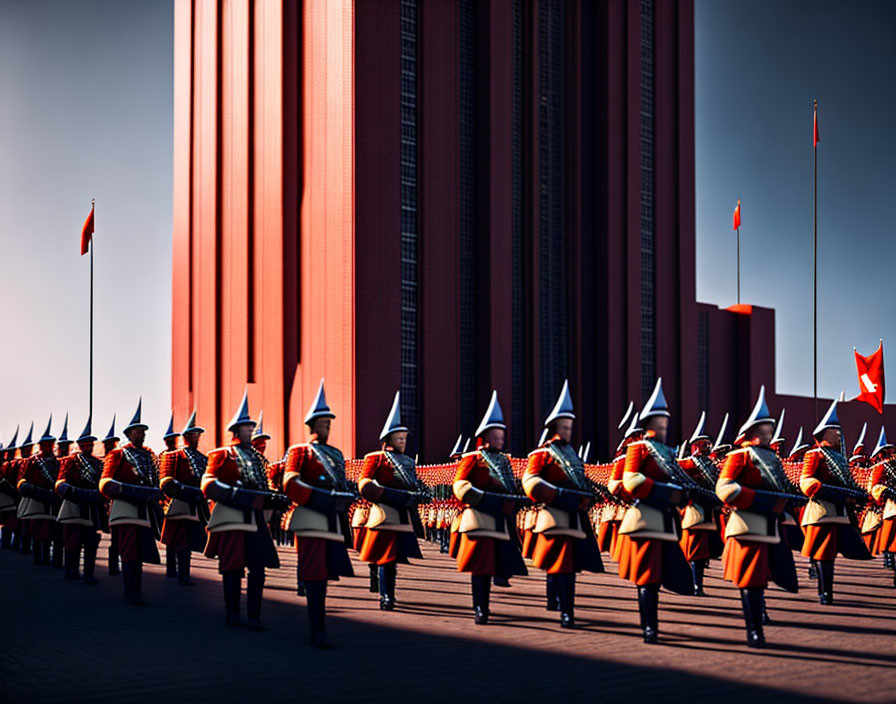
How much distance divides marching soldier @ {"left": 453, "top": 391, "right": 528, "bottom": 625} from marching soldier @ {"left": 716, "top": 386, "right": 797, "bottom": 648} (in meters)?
2.15

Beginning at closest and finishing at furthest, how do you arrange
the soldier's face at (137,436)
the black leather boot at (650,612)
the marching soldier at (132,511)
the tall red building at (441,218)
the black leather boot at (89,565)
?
the black leather boot at (650,612) → the marching soldier at (132,511) → the soldier's face at (137,436) → the black leather boot at (89,565) → the tall red building at (441,218)

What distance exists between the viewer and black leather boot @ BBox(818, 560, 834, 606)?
12461mm

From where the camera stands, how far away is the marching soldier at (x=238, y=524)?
33.7 feet

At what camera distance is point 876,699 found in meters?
7.12

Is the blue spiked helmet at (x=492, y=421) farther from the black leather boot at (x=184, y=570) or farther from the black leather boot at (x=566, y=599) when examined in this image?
the black leather boot at (x=184, y=570)

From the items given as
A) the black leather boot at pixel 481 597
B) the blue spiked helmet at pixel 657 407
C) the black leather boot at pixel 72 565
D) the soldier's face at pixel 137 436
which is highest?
the blue spiked helmet at pixel 657 407

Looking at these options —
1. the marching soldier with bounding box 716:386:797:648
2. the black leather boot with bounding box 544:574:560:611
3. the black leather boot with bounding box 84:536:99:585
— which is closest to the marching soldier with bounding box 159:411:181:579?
the black leather boot with bounding box 84:536:99:585

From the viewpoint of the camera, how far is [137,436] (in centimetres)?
1322

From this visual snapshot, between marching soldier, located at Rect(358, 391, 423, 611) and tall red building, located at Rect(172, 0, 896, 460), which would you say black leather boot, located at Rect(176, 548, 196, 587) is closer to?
marching soldier, located at Rect(358, 391, 423, 611)

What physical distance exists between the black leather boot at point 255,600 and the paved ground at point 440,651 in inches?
8.0

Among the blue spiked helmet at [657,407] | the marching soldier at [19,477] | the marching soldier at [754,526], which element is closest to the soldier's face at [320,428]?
the blue spiked helmet at [657,407]

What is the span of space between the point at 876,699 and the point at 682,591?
95.5 inches

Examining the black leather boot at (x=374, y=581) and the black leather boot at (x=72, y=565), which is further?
the black leather boot at (x=72, y=565)

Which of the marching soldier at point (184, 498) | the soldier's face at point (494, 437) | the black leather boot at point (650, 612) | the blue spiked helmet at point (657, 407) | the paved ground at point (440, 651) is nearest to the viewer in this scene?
the paved ground at point (440, 651)
